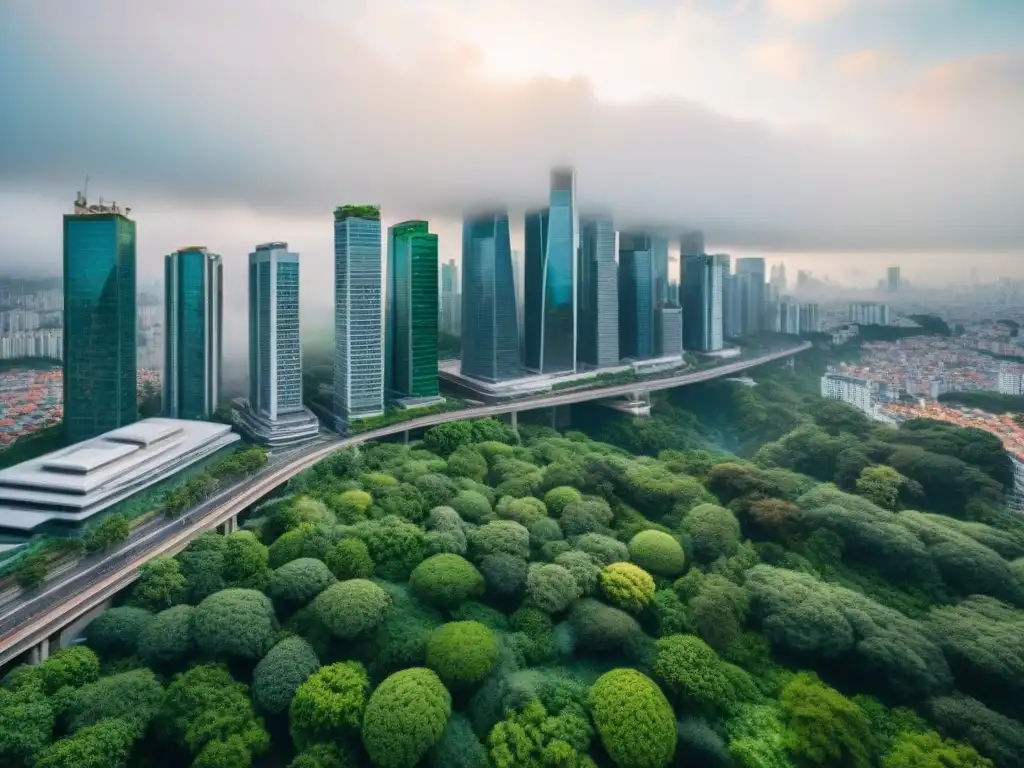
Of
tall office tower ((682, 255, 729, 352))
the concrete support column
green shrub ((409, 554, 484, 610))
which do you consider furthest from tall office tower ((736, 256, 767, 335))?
the concrete support column

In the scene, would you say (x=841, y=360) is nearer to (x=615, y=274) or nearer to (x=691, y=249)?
(x=615, y=274)

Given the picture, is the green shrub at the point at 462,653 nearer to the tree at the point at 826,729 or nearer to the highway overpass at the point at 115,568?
the tree at the point at 826,729

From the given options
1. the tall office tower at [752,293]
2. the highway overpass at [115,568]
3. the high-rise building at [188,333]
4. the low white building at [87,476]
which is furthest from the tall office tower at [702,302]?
the low white building at [87,476]

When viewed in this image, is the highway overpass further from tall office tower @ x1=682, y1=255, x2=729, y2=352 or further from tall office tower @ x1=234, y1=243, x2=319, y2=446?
tall office tower @ x1=682, y1=255, x2=729, y2=352

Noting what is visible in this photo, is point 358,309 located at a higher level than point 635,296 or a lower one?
lower

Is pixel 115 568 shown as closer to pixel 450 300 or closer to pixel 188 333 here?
pixel 188 333

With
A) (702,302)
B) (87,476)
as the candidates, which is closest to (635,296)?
(702,302)
